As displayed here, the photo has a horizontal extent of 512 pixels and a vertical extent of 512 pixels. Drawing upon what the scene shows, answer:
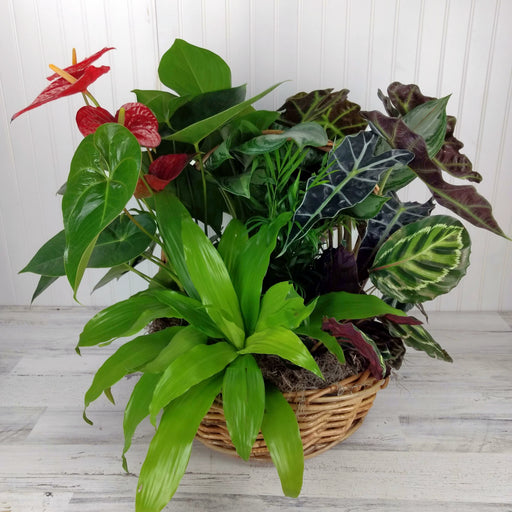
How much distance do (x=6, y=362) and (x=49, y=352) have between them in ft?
0.32

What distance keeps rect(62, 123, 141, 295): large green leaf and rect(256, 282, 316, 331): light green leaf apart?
0.28 meters

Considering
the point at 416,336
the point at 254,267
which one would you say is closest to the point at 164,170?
the point at 254,267

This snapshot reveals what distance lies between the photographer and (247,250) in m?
0.88

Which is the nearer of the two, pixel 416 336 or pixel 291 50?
pixel 416 336

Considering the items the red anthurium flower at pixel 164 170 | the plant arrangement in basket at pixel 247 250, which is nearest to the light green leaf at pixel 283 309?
the plant arrangement in basket at pixel 247 250

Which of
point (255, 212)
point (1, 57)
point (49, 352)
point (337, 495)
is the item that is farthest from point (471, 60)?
point (49, 352)

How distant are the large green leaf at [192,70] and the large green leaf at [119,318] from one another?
39 cm

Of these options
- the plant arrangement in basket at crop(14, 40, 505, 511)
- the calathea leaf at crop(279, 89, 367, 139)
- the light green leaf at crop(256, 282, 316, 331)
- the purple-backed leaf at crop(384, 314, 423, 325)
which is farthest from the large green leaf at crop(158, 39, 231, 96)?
the purple-backed leaf at crop(384, 314, 423, 325)

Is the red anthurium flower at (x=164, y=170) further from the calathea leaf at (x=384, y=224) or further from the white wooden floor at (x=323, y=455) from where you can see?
the white wooden floor at (x=323, y=455)

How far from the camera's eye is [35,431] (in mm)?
1057

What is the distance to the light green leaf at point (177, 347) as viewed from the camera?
79 cm

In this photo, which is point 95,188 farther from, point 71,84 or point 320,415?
point 320,415

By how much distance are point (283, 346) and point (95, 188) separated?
0.34 metres

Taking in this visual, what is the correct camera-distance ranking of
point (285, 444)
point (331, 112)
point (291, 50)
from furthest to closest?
point (291, 50) < point (331, 112) < point (285, 444)
